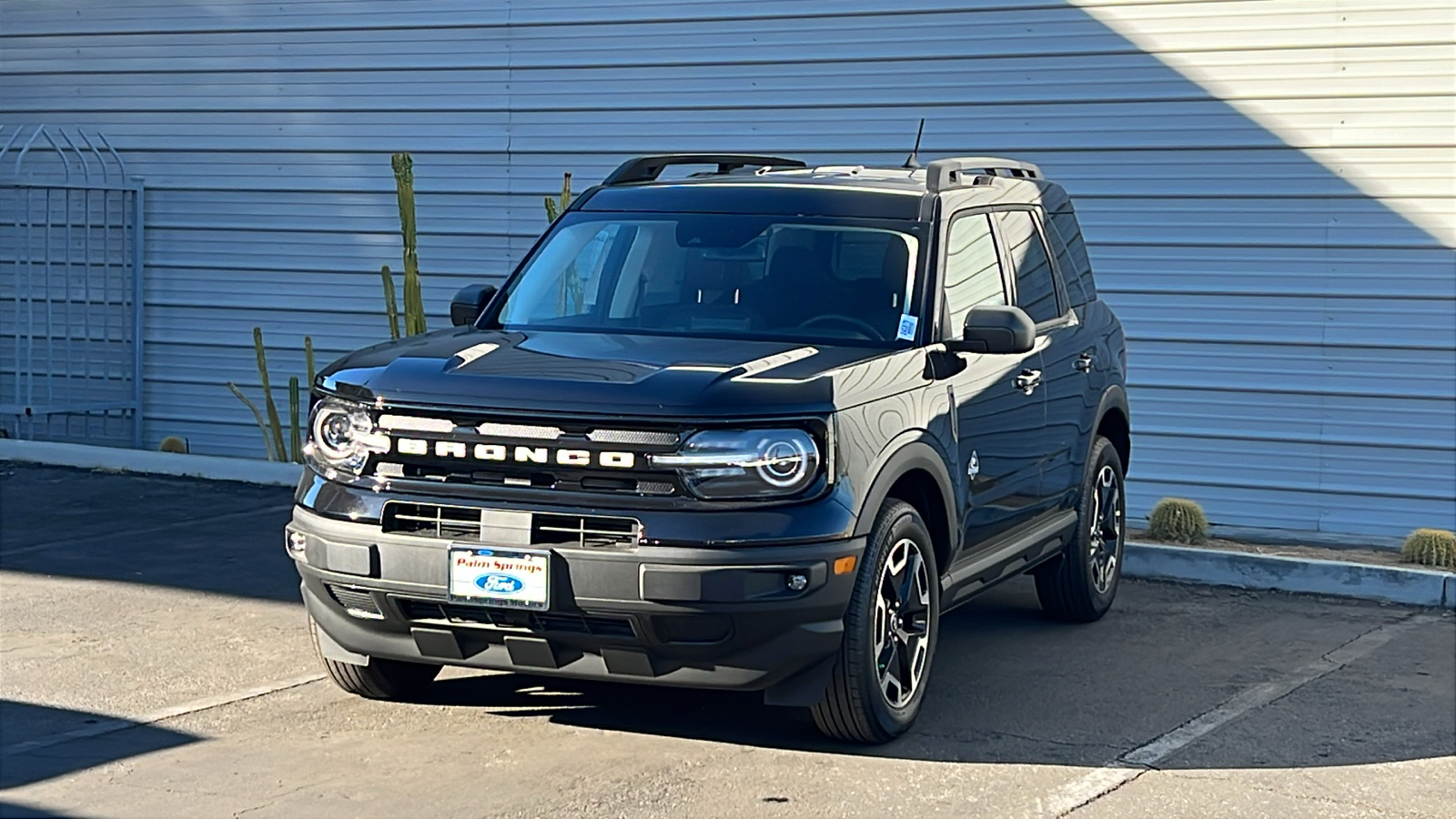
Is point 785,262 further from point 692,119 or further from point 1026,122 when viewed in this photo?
point 692,119

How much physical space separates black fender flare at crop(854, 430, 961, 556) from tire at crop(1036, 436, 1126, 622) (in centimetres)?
169

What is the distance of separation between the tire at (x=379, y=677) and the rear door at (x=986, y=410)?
2016 millimetres

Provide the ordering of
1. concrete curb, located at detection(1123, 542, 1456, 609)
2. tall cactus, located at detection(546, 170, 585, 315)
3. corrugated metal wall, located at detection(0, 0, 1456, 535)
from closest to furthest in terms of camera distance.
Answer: tall cactus, located at detection(546, 170, 585, 315), concrete curb, located at detection(1123, 542, 1456, 609), corrugated metal wall, located at detection(0, 0, 1456, 535)

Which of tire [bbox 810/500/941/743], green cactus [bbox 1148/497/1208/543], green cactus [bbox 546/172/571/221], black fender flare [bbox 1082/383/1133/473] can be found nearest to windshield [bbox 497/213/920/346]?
tire [bbox 810/500/941/743]

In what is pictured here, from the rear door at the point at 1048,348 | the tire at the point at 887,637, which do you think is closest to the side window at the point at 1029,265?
the rear door at the point at 1048,348

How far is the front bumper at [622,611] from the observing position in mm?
5426

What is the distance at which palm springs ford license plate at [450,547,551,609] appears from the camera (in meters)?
5.47

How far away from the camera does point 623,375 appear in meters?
5.72

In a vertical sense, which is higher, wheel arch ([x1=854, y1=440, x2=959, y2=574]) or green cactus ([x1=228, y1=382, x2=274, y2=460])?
wheel arch ([x1=854, y1=440, x2=959, y2=574])

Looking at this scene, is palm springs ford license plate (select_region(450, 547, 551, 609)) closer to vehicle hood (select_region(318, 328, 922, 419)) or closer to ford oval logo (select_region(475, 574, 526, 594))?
ford oval logo (select_region(475, 574, 526, 594))

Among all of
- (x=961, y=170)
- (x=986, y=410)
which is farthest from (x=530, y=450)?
(x=961, y=170)

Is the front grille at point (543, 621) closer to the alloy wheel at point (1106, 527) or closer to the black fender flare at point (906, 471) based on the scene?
the black fender flare at point (906, 471)

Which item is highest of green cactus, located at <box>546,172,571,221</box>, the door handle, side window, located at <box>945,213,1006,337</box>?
green cactus, located at <box>546,172,571,221</box>

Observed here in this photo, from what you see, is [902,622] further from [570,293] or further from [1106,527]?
[1106,527]
